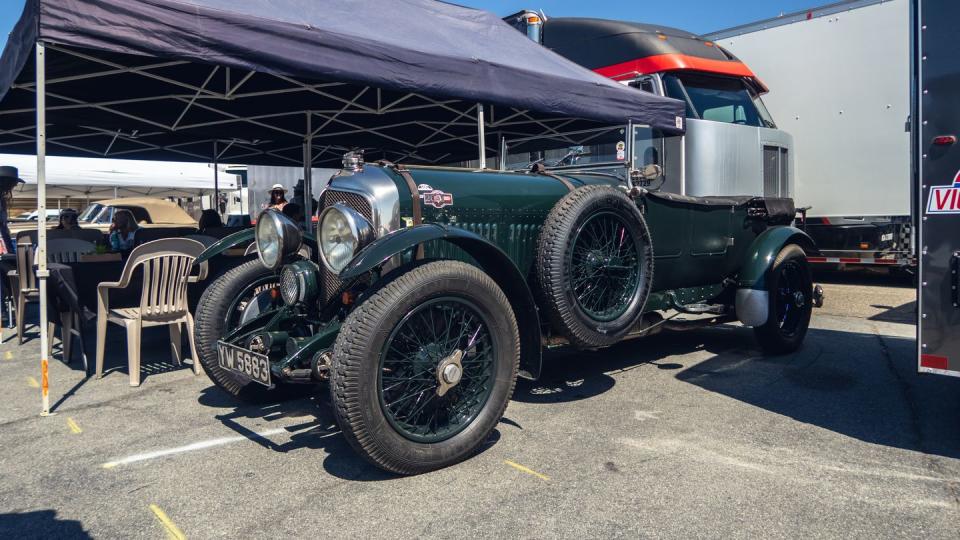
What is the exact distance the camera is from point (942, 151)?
3.02 m

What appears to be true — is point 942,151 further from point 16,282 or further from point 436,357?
point 16,282

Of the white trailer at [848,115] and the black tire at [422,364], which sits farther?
the white trailer at [848,115]

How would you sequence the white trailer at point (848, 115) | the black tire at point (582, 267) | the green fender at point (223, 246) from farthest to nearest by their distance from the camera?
the white trailer at point (848, 115) → the green fender at point (223, 246) → the black tire at point (582, 267)

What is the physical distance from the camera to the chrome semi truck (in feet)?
22.2

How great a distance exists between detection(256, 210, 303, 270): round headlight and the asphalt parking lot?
95 cm

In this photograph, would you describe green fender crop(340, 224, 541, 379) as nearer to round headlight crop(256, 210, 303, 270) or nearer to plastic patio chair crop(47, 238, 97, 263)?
round headlight crop(256, 210, 303, 270)

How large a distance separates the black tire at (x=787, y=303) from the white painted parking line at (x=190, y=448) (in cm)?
371

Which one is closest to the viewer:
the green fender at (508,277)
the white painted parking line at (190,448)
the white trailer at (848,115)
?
the green fender at (508,277)

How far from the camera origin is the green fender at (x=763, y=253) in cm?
512

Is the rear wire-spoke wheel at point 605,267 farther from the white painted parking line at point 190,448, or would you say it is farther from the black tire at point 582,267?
the white painted parking line at point 190,448

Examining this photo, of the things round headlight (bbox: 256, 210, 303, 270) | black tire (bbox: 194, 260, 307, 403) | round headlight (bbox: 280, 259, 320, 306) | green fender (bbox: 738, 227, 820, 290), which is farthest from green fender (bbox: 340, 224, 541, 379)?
green fender (bbox: 738, 227, 820, 290)

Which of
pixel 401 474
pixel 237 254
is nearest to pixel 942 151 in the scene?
pixel 401 474

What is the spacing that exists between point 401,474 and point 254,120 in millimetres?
5316

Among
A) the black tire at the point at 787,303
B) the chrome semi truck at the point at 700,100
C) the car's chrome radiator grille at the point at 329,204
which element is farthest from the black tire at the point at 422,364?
the chrome semi truck at the point at 700,100
